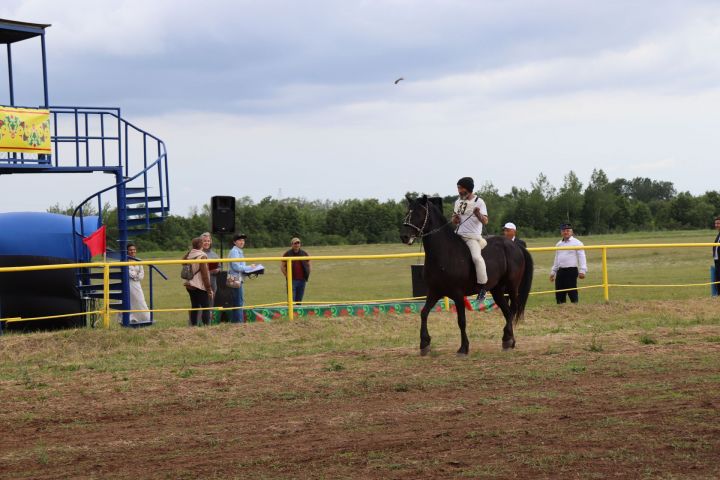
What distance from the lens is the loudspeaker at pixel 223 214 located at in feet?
60.3

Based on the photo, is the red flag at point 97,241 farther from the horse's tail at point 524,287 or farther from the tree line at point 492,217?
the tree line at point 492,217

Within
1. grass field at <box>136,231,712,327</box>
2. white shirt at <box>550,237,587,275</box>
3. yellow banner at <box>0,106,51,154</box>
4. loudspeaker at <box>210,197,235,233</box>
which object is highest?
yellow banner at <box>0,106,51,154</box>

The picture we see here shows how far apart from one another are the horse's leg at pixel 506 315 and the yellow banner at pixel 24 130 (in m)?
9.46

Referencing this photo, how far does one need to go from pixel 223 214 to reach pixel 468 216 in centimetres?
728

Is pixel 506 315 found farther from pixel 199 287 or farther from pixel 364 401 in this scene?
pixel 199 287

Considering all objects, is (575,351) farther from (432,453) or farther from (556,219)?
(556,219)

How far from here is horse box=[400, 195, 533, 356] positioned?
39.5 ft

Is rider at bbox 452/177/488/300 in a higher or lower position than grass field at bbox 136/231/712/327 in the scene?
higher

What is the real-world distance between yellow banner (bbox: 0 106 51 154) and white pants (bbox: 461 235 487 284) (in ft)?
30.4

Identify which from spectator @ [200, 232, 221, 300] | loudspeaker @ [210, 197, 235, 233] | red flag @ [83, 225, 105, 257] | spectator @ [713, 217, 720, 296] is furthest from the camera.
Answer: spectator @ [713, 217, 720, 296]

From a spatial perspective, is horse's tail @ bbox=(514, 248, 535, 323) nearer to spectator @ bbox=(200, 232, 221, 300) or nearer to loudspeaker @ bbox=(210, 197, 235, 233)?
spectator @ bbox=(200, 232, 221, 300)

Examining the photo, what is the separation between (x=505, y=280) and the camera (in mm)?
13430

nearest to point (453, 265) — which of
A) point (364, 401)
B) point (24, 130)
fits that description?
point (364, 401)

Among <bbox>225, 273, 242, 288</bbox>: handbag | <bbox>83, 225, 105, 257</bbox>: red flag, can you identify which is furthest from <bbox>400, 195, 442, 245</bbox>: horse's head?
<bbox>83, 225, 105, 257</bbox>: red flag
